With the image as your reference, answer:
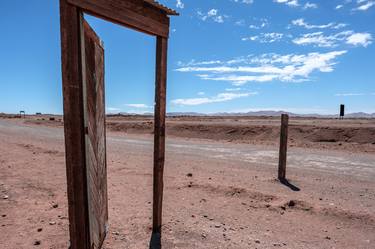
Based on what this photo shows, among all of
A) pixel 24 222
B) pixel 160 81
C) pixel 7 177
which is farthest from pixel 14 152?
pixel 160 81

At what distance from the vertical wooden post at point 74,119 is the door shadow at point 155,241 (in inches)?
46.6

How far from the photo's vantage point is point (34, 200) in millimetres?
5988

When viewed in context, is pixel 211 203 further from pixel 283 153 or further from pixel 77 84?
pixel 77 84

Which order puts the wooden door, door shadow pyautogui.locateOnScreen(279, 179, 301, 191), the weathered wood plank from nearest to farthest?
1. the weathered wood plank
2. the wooden door
3. door shadow pyautogui.locateOnScreen(279, 179, 301, 191)

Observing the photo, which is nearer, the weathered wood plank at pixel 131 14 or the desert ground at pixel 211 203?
the weathered wood plank at pixel 131 14

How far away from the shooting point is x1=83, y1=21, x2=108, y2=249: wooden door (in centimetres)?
337

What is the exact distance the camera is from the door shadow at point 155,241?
13.6ft

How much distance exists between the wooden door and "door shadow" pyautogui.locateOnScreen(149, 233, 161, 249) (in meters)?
0.65

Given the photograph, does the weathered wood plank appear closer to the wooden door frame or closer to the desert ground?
the wooden door frame

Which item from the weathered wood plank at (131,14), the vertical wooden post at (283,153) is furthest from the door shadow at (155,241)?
the vertical wooden post at (283,153)

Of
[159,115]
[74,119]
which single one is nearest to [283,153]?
[159,115]

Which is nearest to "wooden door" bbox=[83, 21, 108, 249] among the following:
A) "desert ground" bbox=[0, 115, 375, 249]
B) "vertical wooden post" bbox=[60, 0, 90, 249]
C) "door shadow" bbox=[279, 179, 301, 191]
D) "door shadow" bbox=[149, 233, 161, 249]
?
"vertical wooden post" bbox=[60, 0, 90, 249]

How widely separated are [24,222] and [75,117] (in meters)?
2.89

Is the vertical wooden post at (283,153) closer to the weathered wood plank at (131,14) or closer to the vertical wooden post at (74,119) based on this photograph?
the weathered wood plank at (131,14)
